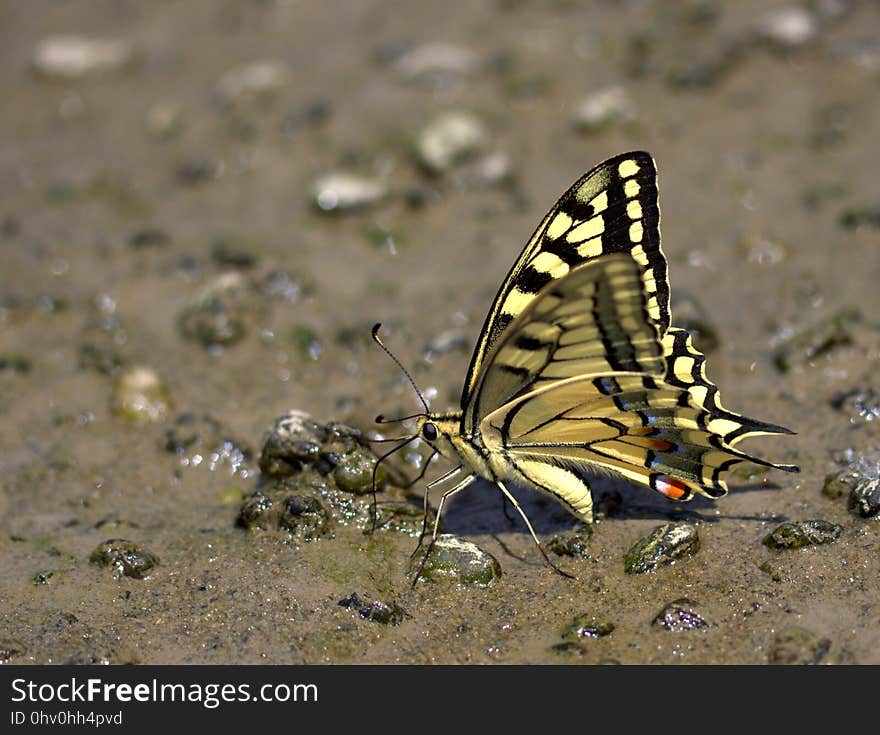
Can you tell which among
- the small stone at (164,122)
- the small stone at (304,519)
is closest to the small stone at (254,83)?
the small stone at (164,122)

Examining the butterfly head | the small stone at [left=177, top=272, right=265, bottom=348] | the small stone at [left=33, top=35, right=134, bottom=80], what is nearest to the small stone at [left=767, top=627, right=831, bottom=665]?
the butterfly head

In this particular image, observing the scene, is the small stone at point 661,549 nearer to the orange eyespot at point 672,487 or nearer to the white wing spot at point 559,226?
the orange eyespot at point 672,487

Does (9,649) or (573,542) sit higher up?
(573,542)

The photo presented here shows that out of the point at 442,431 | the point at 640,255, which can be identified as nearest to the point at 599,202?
the point at 640,255

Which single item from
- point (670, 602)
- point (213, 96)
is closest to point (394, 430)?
point (670, 602)

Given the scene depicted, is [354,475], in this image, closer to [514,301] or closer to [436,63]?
[514,301]

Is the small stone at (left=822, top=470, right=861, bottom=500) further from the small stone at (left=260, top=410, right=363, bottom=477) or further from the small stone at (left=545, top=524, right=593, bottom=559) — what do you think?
the small stone at (left=260, top=410, right=363, bottom=477)
